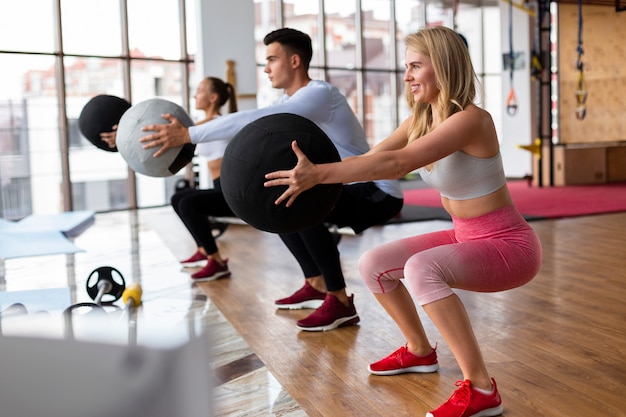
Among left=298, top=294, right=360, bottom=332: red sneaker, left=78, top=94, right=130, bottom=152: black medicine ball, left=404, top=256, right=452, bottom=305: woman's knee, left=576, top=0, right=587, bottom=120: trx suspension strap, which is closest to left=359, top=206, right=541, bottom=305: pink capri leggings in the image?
left=404, top=256, right=452, bottom=305: woman's knee

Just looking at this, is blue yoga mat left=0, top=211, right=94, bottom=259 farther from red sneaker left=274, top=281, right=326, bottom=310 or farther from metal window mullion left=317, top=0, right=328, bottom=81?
metal window mullion left=317, top=0, right=328, bottom=81

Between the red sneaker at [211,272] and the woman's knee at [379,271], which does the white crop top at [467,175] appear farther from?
the red sneaker at [211,272]

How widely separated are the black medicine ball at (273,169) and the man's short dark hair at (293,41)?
973 millimetres

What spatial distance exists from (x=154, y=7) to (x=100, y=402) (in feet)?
27.1

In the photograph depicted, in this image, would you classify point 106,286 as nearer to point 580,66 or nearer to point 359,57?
point 580,66

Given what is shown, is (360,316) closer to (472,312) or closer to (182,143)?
(472,312)

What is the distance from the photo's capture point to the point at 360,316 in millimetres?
2848

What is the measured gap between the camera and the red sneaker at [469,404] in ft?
5.71

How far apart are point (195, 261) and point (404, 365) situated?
2.26m

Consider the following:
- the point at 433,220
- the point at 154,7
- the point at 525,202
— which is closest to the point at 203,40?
the point at 154,7

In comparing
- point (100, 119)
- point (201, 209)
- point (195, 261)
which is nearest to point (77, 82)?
point (195, 261)

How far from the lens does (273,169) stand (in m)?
1.76

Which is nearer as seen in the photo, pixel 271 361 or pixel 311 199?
pixel 311 199

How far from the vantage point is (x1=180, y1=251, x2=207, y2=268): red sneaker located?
4.13m
